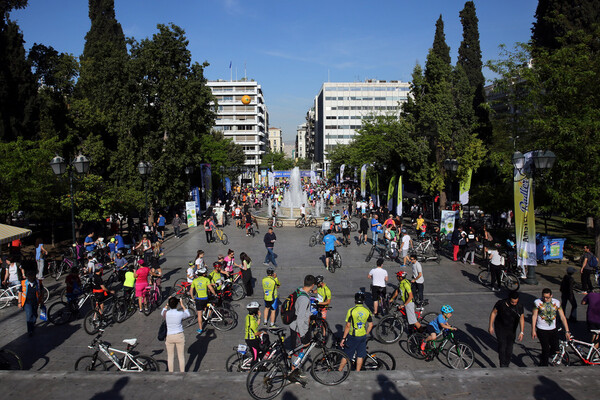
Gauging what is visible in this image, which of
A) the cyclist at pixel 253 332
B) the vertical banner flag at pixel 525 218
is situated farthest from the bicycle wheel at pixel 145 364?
the vertical banner flag at pixel 525 218

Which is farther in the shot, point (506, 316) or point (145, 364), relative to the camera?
point (145, 364)

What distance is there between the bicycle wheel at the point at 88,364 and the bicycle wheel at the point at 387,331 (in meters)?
5.61

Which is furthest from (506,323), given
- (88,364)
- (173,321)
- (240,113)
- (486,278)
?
(240,113)

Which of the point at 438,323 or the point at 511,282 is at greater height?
the point at 438,323

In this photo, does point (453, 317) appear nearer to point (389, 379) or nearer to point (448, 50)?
point (389, 379)

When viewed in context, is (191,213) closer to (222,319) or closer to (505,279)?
(222,319)

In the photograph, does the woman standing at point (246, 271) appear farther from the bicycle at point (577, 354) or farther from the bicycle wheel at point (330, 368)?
the bicycle at point (577, 354)

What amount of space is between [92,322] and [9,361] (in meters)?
2.43

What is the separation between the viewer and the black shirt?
7574 millimetres

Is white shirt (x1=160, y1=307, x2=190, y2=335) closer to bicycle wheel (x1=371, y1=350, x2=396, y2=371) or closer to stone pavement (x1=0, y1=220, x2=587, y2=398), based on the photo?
stone pavement (x1=0, y1=220, x2=587, y2=398)

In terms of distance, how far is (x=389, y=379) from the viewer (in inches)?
274

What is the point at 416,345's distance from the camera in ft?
28.3

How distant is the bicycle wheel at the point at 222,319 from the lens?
1055cm

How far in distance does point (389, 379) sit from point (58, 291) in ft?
39.9
